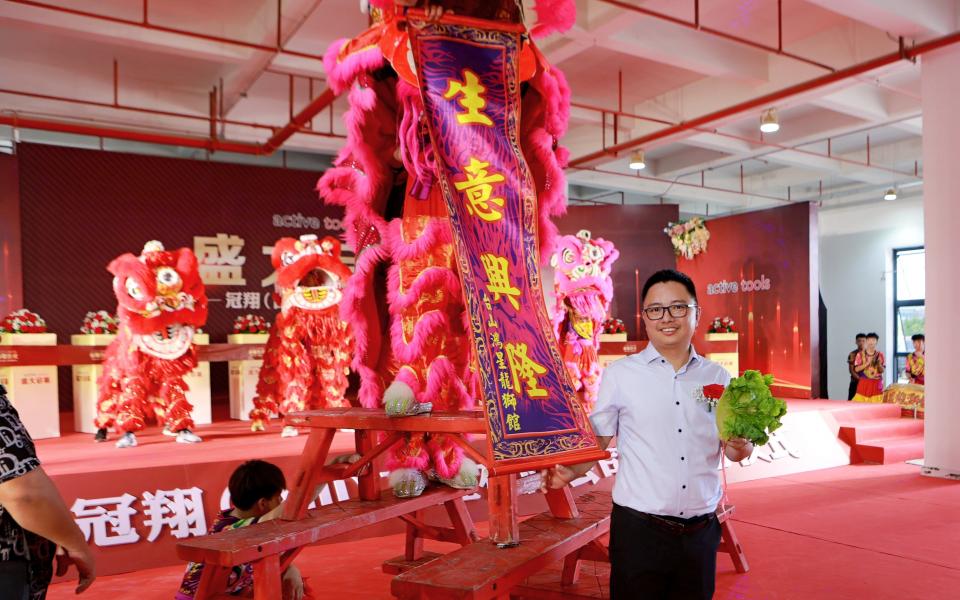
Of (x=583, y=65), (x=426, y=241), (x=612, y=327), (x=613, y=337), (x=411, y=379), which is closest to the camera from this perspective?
(x=411, y=379)

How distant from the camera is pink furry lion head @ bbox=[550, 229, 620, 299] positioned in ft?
20.8

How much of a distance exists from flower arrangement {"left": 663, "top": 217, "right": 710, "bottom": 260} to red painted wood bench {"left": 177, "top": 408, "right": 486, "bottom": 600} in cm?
860

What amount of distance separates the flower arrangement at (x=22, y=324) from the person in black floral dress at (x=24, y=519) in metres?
5.23

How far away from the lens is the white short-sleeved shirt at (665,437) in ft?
5.78

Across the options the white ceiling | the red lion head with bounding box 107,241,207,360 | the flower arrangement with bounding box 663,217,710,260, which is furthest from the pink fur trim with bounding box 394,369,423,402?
the flower arrangement with bounding box 663,217,710,260

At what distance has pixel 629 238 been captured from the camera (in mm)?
10625

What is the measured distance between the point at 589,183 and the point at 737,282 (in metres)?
2.86

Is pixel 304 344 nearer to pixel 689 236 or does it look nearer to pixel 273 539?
pixel 273 539

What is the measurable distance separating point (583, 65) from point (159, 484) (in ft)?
19.4

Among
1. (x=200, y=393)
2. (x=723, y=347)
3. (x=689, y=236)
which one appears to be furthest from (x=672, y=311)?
(x=689, y=236)

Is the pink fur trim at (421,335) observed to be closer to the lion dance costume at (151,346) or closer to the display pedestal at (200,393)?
the lion dance costume at (151,346)

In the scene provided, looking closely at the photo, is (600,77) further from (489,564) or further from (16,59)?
(489,564)

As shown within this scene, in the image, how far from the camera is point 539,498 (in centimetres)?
447

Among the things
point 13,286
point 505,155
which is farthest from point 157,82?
point 505,155
